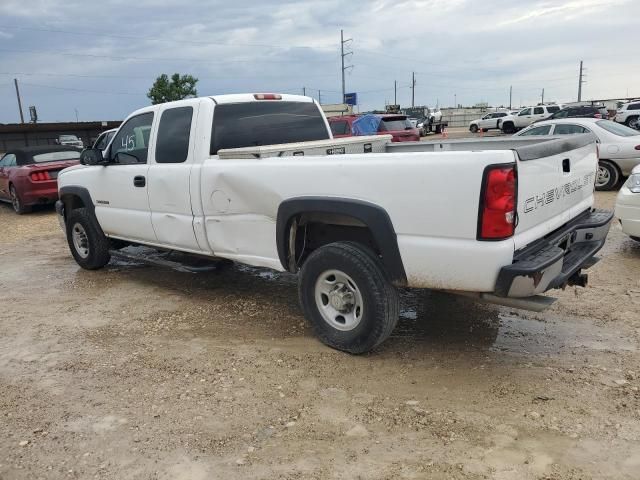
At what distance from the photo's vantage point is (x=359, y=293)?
12.9 feet

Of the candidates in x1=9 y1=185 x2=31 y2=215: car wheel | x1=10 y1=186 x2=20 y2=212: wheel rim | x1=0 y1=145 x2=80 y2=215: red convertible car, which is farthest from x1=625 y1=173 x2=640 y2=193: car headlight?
x1=10 y1=186 x2=20 y2=212: wheel rim

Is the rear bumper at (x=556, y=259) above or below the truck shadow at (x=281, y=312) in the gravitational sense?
above

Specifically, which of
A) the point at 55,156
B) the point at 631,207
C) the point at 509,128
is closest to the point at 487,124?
the point at 509,128

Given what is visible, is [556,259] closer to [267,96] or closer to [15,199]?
[267,96]

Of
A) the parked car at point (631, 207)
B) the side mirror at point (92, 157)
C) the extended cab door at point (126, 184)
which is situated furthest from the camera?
the parked car at point (631, 207)

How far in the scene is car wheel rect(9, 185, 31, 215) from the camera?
12.4m

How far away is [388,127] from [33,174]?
10.7 metres

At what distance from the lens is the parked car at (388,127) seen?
53.9 ft

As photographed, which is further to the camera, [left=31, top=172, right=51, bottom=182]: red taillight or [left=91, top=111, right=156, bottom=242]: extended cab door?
[left=31, top=172, right=51, bottom=182]: red taillight

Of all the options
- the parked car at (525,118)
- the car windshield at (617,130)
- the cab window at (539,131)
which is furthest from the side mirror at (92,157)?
the parked car at (525,118)

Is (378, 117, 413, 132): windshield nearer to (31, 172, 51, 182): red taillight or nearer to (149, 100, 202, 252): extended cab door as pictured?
(31, 172, 51, 182): red taillight

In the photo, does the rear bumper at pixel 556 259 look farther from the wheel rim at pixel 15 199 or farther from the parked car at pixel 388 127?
the parked car at pixel 388 127

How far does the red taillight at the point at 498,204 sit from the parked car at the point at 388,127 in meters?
13.2

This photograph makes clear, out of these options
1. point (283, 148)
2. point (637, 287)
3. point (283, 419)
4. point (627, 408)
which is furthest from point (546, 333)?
point (283, 148)
